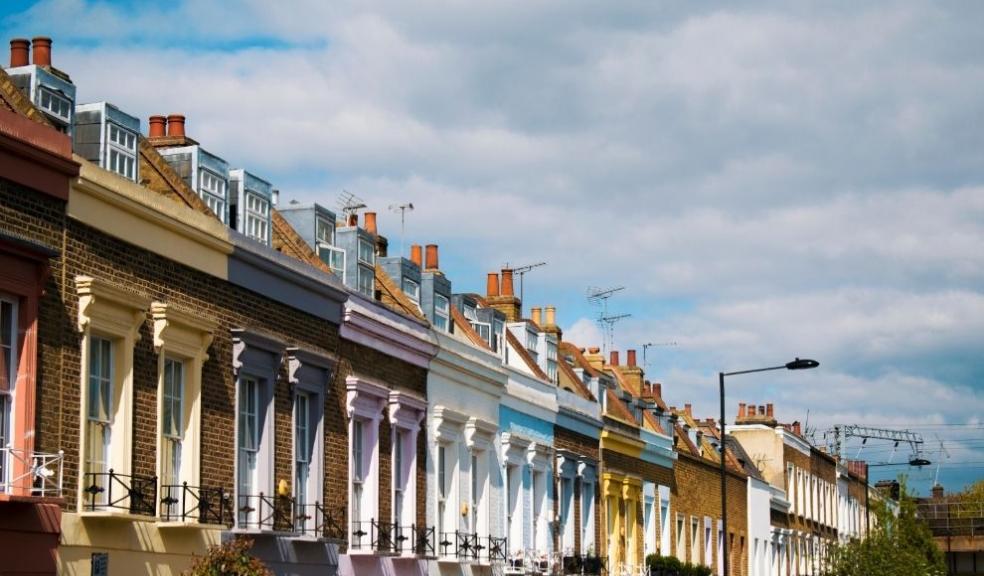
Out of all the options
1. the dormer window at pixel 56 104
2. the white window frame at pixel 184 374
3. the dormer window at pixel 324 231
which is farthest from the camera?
the dormer window at pixel 324 231

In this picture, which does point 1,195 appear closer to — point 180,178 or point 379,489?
point 180,178

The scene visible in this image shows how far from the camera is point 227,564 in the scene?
22766mm

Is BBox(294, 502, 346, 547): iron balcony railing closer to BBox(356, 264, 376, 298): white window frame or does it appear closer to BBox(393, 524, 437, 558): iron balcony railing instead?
BBox(393, 524, 437, 558): iron balcony railing

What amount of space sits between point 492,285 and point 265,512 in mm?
21895

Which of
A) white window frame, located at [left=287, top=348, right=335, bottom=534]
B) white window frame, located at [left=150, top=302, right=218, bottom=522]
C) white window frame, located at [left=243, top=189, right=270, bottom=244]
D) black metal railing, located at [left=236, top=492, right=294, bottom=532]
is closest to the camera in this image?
white window frame, located at [left=150, top=302, right=218, bottom=522]

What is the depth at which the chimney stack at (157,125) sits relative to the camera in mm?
29281

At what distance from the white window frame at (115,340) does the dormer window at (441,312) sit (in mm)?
14423

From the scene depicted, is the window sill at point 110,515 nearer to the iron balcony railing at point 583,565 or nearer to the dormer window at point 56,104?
the dormer window at point 56,104

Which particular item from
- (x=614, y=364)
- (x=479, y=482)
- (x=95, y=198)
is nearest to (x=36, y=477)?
(x=95, y=198)

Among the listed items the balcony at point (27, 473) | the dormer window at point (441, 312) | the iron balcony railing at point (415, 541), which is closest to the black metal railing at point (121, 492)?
the balcony at point (27, 473)

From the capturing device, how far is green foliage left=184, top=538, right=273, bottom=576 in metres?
22.7

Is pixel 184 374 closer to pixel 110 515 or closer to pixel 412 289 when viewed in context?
pixel 110 515

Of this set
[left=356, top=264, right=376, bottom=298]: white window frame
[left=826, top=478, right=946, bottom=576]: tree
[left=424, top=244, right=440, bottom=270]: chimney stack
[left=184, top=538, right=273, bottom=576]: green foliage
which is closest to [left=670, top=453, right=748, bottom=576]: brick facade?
[left=826, top=478, right=946, bottom=576]: tree

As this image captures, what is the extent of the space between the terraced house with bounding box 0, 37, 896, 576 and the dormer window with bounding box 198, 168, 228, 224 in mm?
36
